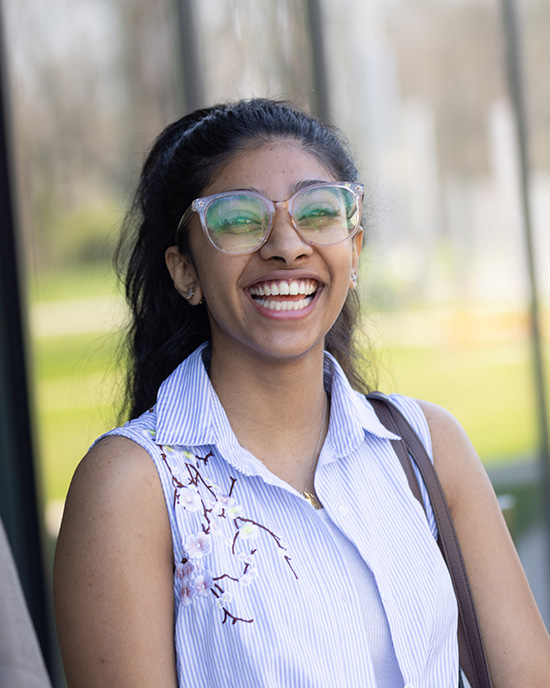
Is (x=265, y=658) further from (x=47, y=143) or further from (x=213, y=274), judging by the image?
(x=47, y=143)

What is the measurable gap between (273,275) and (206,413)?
0.29 meters


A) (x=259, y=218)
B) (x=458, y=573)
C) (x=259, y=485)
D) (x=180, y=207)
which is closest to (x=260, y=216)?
(x=259, y=218)

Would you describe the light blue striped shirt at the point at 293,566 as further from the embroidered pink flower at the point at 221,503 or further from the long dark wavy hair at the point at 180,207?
the long dark wavy hair at the point at 180,207

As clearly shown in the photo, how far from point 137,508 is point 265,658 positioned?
12.8 inches

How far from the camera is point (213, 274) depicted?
172cm

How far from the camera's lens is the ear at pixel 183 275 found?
1.82m

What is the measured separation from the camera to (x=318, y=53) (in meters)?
3.65

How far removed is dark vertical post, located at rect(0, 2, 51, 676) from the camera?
10.5 ft

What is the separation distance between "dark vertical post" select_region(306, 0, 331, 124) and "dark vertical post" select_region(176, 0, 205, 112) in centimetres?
47

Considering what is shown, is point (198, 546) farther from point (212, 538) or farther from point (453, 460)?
point (453, 460)

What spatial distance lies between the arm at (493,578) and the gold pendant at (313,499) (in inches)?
11.2

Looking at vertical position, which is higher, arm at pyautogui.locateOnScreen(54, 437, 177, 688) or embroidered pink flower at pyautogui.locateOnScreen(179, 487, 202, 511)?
embroidered pink flower at pyautogui.locateOnScreen(179, 487, 202, 511)

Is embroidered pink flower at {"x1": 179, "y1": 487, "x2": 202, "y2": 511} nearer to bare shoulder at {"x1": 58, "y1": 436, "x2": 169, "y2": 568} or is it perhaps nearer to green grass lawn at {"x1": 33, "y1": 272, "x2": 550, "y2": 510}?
bare shoulder at {"x1": 58, "y1": 436, "x2": 169, "y2": 568}

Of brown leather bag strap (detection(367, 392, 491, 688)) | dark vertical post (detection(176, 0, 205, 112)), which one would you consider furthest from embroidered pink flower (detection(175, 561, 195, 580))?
dark vertical post (detection(176, 0, 205, 112))
